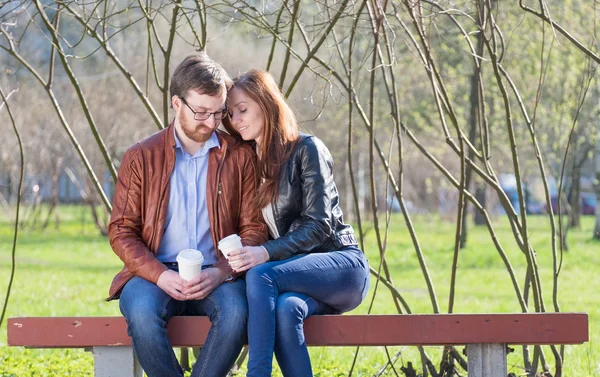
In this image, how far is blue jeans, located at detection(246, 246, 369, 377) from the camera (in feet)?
10.3

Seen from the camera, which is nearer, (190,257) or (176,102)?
(190,257)

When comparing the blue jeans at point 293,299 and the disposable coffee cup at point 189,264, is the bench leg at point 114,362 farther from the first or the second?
the blue jeans at point 293,299

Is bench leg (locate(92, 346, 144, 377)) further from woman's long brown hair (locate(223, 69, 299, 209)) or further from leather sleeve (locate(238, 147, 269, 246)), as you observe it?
woman's long brown hair (locate(223, 69, 299, 209))

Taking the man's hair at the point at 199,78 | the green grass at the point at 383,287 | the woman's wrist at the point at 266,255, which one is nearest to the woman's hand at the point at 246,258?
the woman's wrist at the point at 266,255

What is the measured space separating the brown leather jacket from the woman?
7cm

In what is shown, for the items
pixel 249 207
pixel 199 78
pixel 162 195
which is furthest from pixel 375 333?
pixel 199 78

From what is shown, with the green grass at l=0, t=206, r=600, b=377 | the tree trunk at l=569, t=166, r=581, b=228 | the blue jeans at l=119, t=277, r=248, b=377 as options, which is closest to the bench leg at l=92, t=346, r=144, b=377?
the blue jeans at l=119, t=277, r=248, b=377

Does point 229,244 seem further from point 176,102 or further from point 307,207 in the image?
point 176,102

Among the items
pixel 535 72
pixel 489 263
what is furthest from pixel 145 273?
pixel 535 72

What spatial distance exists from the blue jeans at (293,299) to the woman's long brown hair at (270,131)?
11.3 inches

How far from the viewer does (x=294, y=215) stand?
140 inches

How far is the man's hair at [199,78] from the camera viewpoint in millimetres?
3424

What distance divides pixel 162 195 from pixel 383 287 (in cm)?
856

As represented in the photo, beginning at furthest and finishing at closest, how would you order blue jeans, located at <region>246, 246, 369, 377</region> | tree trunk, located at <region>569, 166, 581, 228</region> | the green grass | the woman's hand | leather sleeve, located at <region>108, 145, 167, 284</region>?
tree trunk, located at <region>569, 166, 581, 228</region>
the green grass
leather sleeve, located at <region>108, 145, 167, 284</region>
the woman's hand
blue jeans, located at <region>246, 246, 369, 377</region>
